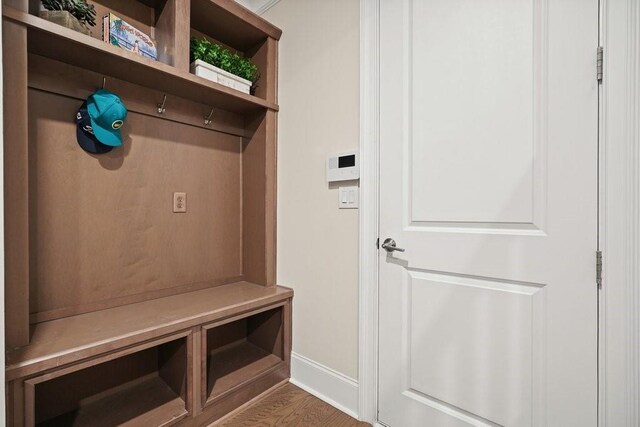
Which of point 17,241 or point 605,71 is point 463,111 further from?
point 17,241

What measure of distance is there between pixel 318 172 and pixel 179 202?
0.90m

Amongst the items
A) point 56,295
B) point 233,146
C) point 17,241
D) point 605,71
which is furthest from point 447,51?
point 56,295

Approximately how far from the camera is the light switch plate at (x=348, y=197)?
63.2 inches

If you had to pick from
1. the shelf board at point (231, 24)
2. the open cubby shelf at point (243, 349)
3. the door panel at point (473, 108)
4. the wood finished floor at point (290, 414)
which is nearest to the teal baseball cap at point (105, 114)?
the shelf board at point (231, 24)

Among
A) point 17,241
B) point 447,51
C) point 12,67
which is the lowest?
point 17,241

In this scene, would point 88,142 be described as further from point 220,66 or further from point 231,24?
point 231,24

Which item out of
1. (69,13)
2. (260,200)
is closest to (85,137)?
(69,13)

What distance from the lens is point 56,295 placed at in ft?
4.58

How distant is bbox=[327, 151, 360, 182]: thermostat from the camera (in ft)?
5.18

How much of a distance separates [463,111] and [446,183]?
310mm

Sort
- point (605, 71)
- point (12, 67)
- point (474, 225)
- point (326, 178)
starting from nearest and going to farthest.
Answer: point (605, 71) < point (12, 67) < point (474, 225) < point (326, 178)

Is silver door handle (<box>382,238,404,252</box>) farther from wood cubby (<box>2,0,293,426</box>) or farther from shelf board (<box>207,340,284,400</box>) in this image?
shelf board (<box>207,340,284,400</box>)

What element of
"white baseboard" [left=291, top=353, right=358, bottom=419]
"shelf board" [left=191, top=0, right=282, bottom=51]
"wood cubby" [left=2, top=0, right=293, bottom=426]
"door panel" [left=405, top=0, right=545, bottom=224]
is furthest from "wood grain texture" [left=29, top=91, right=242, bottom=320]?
"door panel" [left=405, top=0, right=545, bottom=224]

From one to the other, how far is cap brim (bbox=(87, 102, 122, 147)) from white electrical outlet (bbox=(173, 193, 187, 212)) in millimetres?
433
